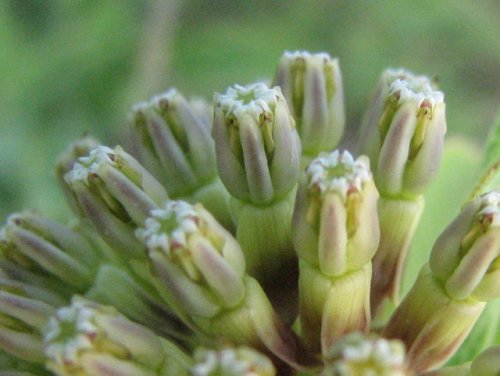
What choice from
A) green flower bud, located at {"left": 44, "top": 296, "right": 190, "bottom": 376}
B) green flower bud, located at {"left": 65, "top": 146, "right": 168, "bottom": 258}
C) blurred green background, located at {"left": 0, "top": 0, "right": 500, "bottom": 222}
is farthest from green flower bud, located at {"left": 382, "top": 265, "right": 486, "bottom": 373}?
blurred green background, located at {"left": 0, "top": 0, "right": 500, "bottom": 222}

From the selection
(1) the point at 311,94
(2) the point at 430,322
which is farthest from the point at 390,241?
(1) the point at 311,94

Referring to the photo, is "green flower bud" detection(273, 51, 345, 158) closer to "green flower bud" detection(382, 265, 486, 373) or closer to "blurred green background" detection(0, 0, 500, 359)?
"green flower bud" detection(382, 265, 486, 373)

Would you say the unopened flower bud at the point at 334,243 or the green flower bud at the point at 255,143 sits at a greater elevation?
the green flower bud at the point at 255,143

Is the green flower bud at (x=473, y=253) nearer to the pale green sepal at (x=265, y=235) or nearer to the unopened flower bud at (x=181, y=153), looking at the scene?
the pale green sepal at (x=265, y=235)

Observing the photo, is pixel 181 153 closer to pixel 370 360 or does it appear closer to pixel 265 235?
pixel 265 235

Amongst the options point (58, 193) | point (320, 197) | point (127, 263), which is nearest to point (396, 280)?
point (320, 197)

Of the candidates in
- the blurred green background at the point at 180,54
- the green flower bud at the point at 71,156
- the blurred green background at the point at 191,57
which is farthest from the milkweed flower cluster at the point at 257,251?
the blurred green background at the point at 180,54
